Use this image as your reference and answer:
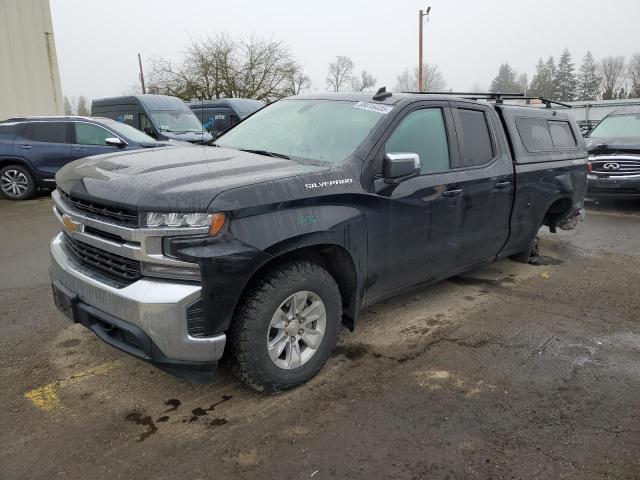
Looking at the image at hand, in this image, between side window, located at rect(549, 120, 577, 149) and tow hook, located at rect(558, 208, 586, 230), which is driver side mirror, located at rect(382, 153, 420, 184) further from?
tow hook, located at rect(558, 208, 586, 230)

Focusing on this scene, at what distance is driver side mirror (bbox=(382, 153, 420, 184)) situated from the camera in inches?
132

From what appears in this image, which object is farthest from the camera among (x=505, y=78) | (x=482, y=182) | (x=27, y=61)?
(x=505, y=78)

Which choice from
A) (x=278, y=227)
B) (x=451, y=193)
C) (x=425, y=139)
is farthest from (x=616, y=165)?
(x=278, y=227)

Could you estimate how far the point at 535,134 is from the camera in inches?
210

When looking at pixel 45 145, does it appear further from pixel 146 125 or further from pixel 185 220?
pixel 185 220

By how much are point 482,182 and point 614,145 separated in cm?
666

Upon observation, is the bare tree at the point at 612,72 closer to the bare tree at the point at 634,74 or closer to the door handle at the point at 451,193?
the bare tree at the point at 634,74

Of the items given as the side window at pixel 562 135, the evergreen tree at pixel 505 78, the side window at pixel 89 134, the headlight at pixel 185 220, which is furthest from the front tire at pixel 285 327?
the evergreen tree at pixel 505 78

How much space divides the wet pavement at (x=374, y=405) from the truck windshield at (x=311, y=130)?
4.87ft

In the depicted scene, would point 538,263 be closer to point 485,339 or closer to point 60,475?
point 485,339

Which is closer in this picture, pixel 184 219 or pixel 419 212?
pixel 184 219

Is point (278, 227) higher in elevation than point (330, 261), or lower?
higher

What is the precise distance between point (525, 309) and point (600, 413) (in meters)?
1.74

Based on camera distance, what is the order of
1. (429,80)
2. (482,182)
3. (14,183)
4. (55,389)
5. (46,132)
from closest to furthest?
(55,389) < (482,182) < (14,183) < (46,132) < (429,80)
